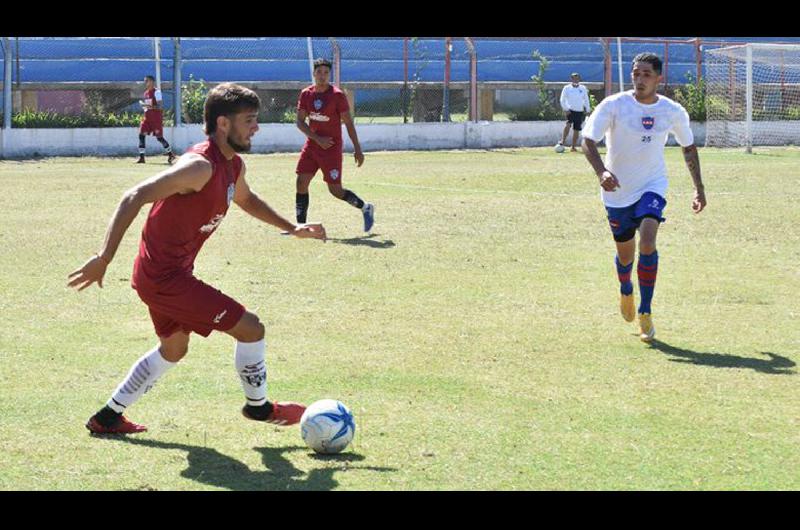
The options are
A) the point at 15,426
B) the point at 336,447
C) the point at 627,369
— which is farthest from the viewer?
the point at 627,369

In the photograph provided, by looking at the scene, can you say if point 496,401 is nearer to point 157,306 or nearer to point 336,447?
point 336,447

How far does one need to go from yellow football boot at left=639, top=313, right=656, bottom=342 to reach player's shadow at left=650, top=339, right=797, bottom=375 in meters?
0.29

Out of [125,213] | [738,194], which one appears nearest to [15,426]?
[125,213]

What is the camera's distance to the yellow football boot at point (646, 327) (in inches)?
367

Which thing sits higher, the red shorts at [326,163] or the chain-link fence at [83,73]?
the chain-link fence at [83,73]

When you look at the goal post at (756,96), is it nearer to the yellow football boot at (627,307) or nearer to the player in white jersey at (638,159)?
the player in white jersey at (638,159)

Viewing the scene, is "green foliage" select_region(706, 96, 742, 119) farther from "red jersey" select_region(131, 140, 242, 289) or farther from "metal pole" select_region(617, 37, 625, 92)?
"red jersey" select_region(131, 140, 242, 289)

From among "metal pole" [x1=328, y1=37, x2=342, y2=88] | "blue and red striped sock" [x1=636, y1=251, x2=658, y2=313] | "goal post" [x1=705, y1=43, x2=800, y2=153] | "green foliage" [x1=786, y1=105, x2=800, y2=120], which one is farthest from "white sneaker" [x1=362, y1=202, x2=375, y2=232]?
"green foliage" [x1=786, y1=105, x2=800, y2=120]

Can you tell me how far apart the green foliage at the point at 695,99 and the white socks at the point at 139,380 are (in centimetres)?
3269

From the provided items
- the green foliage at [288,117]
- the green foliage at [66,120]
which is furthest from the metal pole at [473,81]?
the green foliage at [66,120]

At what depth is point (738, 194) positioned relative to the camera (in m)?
20.0

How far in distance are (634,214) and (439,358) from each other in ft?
7.25

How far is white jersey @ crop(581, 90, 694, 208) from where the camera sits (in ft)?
31.6

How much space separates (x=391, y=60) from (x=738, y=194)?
18.3m
